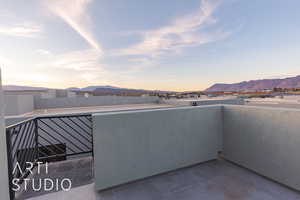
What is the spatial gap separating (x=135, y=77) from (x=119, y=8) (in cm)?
940

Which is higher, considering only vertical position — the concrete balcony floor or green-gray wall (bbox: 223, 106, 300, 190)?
green-gray wall (bbox: 223, 106, 300, 190)

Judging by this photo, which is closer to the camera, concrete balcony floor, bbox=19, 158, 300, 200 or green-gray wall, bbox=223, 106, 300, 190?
concrete balcony floor, bbox=19, 158, 300, 200

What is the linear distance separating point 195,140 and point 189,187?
86 centimetres

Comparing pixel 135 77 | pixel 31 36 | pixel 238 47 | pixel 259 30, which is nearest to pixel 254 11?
pixel 259 30

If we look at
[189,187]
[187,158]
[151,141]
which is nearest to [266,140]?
[187,158]

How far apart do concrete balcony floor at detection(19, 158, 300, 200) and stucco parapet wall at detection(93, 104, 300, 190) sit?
5.4 inches

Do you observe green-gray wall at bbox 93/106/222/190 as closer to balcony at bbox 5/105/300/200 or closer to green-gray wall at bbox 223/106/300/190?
balcony at bbox 5/105/300/200

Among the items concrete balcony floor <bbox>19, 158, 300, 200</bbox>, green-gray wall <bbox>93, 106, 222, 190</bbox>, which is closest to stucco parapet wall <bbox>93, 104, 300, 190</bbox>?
green-gray wall <bbox>93, 106, 222, 190</bbox>

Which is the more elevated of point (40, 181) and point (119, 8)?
point (119, 8)

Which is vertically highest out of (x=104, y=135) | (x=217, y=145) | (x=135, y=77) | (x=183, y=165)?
(x=135, y=77)

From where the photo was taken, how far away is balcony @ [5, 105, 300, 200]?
180 centimetres

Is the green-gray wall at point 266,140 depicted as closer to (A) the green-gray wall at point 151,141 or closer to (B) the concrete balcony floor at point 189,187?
(B) the concrete balcony floor at point 189,187

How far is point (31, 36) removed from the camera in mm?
5113

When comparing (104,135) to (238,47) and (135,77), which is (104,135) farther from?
(135,77)
